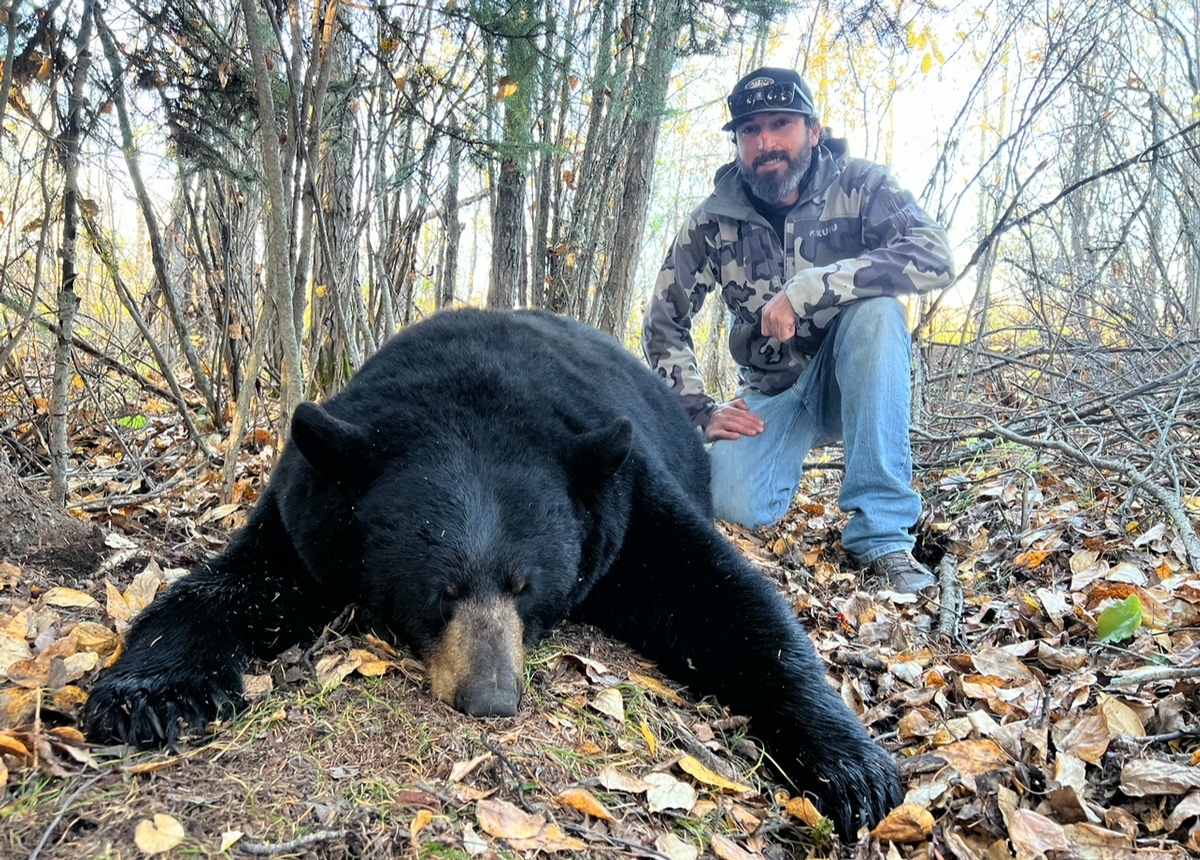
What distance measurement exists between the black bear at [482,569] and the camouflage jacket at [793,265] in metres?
1.98

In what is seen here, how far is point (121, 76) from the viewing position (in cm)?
375

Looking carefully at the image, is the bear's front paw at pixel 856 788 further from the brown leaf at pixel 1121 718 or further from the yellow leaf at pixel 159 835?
the yellow leaf at pixel 159 835

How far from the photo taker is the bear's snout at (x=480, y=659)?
2281 millimetres

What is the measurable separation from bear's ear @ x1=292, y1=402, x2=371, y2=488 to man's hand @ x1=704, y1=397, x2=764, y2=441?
2.84m

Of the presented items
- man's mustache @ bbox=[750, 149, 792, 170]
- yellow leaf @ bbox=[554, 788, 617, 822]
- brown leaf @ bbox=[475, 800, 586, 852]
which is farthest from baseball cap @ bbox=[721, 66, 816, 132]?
brown leaf @ bbox=[475, 800, 586, 852]

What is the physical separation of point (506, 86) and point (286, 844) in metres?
3.67

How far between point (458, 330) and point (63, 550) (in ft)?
6.06

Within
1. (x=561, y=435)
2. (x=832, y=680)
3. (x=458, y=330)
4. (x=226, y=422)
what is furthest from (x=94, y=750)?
(x=226, y=422)

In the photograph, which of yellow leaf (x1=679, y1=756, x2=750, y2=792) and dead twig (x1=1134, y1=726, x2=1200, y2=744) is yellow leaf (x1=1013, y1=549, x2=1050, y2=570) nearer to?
dead twig (x1=1134, y1=726, x2=1200, y2=744)

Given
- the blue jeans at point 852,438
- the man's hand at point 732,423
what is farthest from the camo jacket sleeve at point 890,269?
the man's hand at point 732,423

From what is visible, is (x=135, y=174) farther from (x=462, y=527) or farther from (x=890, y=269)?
(x=890, y=269)

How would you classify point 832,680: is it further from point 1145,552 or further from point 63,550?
point 63,550

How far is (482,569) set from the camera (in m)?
2.50

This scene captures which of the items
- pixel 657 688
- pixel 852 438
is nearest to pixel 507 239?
pixel 852 438
